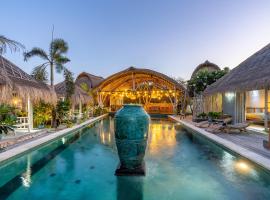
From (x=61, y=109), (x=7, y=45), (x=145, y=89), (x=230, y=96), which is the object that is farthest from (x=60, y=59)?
(x=145, y=89)

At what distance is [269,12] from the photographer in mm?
13250

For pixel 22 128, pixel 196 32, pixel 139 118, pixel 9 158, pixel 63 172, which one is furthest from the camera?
pixel 196 32

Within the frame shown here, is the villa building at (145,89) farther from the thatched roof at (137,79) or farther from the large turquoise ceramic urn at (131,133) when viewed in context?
the large turquoise ceramic urn at (131,133)

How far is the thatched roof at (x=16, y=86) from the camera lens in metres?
6.39

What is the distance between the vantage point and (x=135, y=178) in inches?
186

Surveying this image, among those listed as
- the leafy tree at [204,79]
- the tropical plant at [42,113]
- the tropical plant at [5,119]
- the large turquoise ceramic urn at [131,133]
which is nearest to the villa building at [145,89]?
the leafy tree at [204,79]

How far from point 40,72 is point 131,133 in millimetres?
11324

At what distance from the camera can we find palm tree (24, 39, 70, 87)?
14.0 meters

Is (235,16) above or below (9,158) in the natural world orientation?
above

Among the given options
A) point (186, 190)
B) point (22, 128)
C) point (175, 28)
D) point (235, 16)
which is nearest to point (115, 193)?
point (186, 190)

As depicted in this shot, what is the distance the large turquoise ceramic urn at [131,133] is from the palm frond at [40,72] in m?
10.8

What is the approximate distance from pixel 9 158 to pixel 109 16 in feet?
45.7

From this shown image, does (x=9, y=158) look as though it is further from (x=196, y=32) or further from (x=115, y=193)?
(x=196, y=32)

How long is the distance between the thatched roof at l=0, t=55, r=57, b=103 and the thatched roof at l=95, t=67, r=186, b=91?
46.6ft
